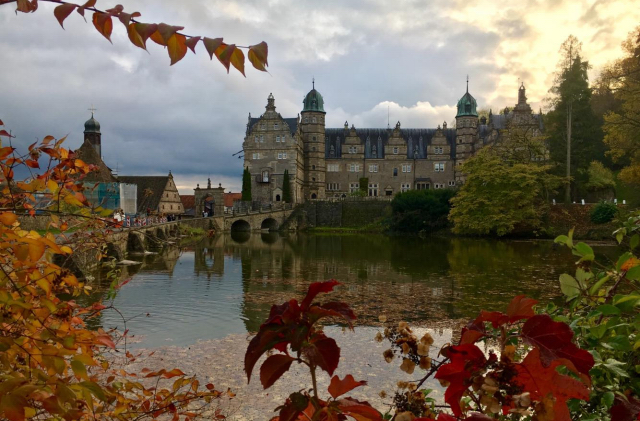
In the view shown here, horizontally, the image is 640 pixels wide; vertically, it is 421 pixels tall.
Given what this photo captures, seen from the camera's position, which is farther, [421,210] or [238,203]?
[238,203]

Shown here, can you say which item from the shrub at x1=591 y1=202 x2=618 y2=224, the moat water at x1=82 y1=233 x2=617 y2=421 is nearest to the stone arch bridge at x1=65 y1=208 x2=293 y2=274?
the moat water at x1=82 y1=233 x2=617 y2=421

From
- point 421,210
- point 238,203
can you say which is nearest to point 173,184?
point 238,203

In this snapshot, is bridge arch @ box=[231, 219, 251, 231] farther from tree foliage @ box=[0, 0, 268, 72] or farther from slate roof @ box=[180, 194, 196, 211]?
tree foliage @ box=[0, 0, 268, 72]

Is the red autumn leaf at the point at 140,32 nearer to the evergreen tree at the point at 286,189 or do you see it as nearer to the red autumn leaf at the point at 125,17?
the red autumn leaf at the point at 125,17

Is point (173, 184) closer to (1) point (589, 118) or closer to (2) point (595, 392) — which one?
(1) point (589, 118)

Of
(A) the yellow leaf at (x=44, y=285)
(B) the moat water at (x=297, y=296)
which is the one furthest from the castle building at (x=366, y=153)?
(A) the yellow leaf at (x=44, y=285)

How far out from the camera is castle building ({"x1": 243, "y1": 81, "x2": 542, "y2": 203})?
46.2 m

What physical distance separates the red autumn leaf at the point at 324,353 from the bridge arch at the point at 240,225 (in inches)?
1608

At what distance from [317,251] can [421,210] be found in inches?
633

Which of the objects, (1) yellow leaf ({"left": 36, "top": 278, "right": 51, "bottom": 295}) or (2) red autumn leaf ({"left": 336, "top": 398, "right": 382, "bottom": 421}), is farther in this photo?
(1) yellow leaf ({"left": 36, "top": 278, "right": 51, "bottom": 295})

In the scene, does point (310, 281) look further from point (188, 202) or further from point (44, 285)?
point (188, 202)

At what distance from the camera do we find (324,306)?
1036 mm

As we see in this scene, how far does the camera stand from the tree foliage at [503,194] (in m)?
31.0

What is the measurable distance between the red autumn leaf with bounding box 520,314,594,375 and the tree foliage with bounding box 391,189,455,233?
36.9 metres
